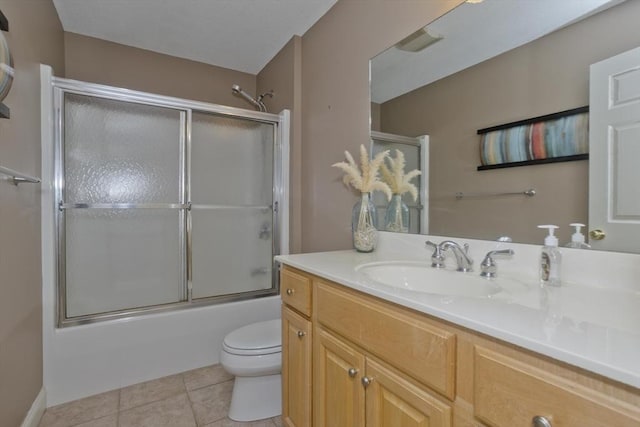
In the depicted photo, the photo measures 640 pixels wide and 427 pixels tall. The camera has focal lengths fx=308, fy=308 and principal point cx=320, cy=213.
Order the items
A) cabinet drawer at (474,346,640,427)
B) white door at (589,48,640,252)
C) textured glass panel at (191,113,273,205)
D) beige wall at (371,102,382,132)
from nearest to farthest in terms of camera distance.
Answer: cabinet drawer at (474,346,640,427) → white door at (589,48,640,252) → beige wall at (371,102,382,132) → textured glass panel at (191,113,273,205)

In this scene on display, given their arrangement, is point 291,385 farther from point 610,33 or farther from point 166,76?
point 166,76

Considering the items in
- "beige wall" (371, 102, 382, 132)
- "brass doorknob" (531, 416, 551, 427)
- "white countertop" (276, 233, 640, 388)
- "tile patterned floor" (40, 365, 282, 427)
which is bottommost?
"tile patterned floor" (40, 365, 282, 427)

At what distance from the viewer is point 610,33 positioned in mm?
861

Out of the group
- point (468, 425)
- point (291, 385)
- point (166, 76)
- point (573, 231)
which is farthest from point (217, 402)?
point (166, 76)

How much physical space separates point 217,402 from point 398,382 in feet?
4.39

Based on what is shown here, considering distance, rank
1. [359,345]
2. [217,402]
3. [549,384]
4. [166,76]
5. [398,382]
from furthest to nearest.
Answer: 1. [166,76]
2. [217,402]
3. [359,345]
4. [398,382]
5. [549,384]

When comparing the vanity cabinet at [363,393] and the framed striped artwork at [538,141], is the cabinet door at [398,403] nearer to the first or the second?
the vanity cabinet at [363,393]

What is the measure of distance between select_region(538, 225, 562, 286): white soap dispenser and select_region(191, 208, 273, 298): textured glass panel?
6.13ft

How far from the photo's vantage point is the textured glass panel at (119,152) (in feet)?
6.00

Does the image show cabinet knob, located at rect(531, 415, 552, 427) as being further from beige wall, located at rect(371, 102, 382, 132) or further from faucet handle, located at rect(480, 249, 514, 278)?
beige wall, located at rect(371, 102, 382, 132)

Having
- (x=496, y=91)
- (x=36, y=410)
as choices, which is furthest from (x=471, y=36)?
(x=36, y=410)

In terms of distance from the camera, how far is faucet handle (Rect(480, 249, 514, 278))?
3.32 ft

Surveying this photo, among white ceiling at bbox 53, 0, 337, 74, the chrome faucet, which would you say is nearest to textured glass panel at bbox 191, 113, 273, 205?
white ceiling at bbox 53, 0, 337, 74

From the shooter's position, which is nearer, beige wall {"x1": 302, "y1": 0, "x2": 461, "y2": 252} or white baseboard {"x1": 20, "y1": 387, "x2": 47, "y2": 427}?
white baseboard {"x1": 20, "y1": 387, "x2": 47, "y2": 427}
